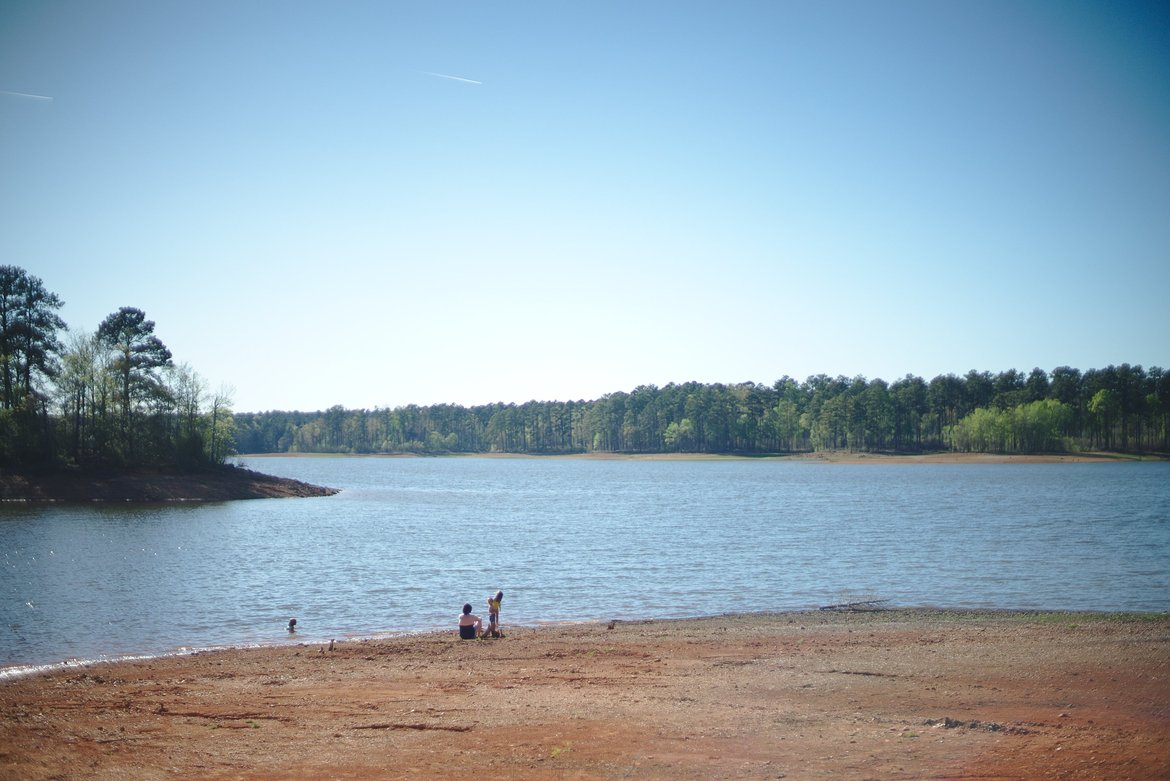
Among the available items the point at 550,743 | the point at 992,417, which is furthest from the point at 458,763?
the point at 992,417

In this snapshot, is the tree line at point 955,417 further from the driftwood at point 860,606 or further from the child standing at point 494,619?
the child standing at point 494,619

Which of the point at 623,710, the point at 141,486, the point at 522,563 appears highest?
the point at 623,710

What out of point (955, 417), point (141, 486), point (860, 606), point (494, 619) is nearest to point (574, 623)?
point (494, 619)

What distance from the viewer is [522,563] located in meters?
36.6

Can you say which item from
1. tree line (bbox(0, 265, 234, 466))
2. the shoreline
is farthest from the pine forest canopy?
the shoreline

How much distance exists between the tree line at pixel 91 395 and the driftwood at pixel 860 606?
66266mm

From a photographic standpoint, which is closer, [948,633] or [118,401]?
[948,633]

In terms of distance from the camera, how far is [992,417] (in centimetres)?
14725

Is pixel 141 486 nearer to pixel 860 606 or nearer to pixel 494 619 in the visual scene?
pixel 494 619

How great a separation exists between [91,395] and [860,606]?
70.3 metres

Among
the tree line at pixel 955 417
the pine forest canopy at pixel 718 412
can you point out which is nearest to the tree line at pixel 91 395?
the pine forest canopy at pixel 718 412

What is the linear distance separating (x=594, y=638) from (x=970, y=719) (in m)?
10.3

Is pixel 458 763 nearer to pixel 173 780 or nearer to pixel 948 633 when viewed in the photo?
pixel 173 780

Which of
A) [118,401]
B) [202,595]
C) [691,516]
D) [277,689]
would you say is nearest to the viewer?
[277,689]
